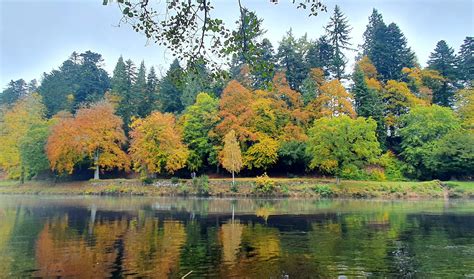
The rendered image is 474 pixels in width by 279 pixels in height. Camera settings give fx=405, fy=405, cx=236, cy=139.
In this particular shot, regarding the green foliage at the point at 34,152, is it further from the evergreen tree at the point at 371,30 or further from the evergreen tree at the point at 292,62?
the evergreen tree at the point at 371,30

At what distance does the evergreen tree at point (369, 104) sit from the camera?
203 feet

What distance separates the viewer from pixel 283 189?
171ft

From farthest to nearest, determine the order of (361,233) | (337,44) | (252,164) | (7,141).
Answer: (337,44) < (7,141) < (252,164) < (361,233)

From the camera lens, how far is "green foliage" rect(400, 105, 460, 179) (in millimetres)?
56812

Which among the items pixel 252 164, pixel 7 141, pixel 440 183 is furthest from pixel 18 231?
pixel 7 141

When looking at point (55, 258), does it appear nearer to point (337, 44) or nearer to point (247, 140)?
point (247, 140)

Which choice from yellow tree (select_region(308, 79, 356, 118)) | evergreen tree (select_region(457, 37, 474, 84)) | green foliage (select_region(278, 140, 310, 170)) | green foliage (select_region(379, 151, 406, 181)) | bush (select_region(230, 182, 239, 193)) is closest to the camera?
bush (select_region(230, 182, 239, 193))

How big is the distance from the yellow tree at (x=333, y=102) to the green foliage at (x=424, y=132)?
8.82 m

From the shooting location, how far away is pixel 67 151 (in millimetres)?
61375

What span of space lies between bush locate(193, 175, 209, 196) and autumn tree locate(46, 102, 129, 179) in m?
14.8

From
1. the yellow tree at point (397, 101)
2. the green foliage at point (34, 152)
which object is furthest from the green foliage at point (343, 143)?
the green foliage at point (34, 152)

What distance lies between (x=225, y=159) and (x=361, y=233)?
34172 mm

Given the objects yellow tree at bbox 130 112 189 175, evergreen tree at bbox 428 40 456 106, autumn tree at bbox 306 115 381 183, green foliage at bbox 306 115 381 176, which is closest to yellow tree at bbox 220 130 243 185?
yellow tree at bbox 130 112 189 175

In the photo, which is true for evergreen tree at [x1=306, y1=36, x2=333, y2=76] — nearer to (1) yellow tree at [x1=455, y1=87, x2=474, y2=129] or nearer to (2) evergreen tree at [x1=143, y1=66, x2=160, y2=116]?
(1) yellow tree at [x1=455, y1=87, x2=474, y2=129]
